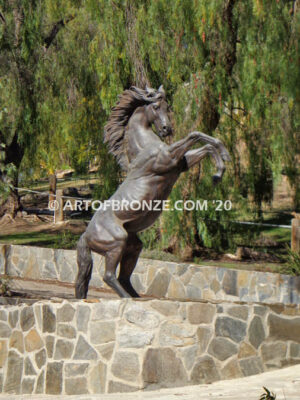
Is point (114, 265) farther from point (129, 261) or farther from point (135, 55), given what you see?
point (135, 55)

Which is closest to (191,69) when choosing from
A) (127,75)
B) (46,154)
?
(127,75)

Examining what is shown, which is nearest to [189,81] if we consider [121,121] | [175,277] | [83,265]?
[175,277]

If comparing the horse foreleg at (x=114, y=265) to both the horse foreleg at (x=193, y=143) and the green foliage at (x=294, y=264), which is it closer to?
the horse foreleg at (x=193, y=143)

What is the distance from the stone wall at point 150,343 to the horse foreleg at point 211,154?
151 centimetres

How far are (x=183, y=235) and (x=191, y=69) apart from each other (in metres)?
3.70

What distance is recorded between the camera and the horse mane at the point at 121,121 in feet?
29.4

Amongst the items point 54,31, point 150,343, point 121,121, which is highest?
point 54,31

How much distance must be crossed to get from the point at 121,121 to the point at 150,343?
287cm

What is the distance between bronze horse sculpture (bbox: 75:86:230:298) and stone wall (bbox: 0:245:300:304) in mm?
2643

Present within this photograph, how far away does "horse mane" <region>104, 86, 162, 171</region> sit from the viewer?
8.95 m

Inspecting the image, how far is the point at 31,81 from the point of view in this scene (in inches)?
792

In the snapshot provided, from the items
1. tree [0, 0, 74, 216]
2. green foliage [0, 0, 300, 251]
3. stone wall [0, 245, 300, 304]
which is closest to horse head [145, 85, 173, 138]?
stone wall [0, 245, 300, 304]

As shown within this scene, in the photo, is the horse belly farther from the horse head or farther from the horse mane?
the horse head

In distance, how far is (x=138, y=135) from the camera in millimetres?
8820
